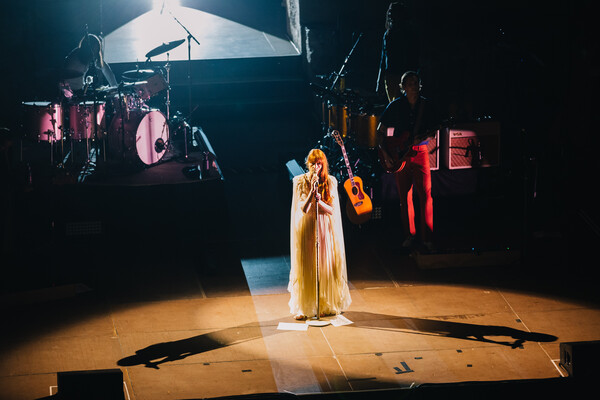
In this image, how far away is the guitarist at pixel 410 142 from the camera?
Answer: 984cm

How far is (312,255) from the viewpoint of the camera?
8141 millimetres

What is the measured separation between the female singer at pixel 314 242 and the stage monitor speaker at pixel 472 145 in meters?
3.66

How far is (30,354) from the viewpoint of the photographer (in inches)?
295

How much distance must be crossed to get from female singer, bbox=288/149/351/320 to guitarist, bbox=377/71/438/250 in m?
2.01

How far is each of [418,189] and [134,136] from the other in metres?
3.92

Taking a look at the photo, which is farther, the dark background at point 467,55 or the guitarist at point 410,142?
the dark background at point 467,55

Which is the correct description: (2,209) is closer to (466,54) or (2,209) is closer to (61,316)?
(61,316)

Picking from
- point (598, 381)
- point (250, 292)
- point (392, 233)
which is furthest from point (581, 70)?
point (598, 381)

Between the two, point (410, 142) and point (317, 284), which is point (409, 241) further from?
point (317, 284)

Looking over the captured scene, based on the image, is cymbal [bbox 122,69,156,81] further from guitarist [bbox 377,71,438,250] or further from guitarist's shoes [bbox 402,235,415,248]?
guitarist's shoes [bbox 402,235,415,248]

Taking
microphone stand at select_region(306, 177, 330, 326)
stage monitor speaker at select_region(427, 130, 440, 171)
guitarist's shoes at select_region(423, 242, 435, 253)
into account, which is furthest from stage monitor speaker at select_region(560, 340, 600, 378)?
stage monitor speaker at select_region(427, 130, 440, 171)

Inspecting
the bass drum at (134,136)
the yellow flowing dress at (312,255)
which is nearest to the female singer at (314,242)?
the yellow flowing dress at (312,255)

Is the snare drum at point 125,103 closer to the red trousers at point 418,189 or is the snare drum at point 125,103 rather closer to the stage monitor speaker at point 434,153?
the red trousers at point 418,189

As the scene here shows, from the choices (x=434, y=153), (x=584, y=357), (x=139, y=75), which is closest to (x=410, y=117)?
(x=434, y=153)
